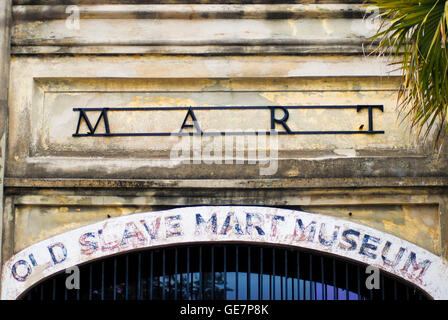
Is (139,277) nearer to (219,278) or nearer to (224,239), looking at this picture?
(219,278)

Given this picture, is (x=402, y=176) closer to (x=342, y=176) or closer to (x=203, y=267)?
(x=342, y=176)

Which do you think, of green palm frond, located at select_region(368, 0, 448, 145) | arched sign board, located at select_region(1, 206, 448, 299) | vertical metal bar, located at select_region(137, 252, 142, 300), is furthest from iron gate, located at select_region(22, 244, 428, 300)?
green palm frond, located at select_region(368, 0, 448, 145)

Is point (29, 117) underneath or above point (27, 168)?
above

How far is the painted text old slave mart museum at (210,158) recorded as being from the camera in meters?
7.37

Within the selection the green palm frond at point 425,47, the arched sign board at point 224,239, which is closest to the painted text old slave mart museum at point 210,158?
the arched sign board at point 224,239

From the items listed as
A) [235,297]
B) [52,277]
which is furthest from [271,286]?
[52,277]

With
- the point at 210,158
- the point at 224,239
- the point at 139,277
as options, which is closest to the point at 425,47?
the point at 210,158

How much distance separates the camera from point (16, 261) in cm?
737

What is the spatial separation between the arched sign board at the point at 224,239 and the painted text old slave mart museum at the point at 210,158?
2cm

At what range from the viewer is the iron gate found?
7.59m

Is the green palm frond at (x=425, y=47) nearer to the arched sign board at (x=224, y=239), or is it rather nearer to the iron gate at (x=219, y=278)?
the arched sign board at (x=224, y=239)

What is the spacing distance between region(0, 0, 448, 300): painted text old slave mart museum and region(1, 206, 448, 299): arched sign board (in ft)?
0.05

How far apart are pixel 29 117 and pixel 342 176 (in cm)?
388

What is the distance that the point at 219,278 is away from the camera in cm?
769
